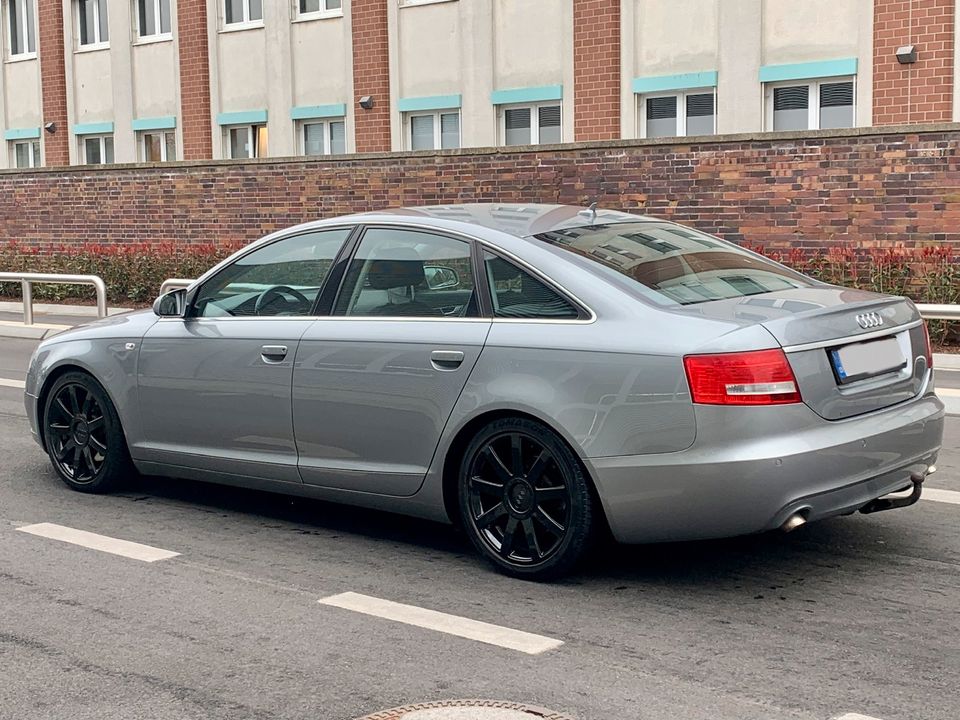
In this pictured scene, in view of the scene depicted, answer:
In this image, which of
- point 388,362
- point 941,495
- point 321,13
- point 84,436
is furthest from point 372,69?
point 388,362

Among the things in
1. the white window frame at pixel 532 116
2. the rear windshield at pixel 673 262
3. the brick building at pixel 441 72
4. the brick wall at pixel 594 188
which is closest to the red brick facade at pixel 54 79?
the brick building at pixel 441 72

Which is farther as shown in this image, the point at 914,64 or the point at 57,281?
the point at 914,64

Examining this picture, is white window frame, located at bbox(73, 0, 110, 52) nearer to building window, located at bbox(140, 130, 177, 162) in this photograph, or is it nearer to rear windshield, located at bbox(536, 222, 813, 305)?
building window, located at bbox(140, 130, 177, 162)

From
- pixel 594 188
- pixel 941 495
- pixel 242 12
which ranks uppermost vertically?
pixel 242 12

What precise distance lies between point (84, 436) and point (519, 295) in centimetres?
287

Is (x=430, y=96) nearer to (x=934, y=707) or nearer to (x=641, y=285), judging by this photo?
(x=641, y=285)

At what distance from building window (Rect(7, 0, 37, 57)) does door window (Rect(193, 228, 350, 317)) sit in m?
27.4

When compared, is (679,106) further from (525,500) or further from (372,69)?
(525,500)

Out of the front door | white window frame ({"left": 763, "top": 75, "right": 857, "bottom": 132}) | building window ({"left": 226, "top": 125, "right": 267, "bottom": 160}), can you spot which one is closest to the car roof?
the front door

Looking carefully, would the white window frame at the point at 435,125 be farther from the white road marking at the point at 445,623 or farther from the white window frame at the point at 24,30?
the white road marking at the point at 445,623

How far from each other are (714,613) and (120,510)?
331cm

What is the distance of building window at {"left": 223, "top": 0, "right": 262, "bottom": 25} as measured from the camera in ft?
89.5

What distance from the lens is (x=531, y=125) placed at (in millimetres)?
23328

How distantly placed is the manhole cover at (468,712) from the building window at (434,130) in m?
20.8
